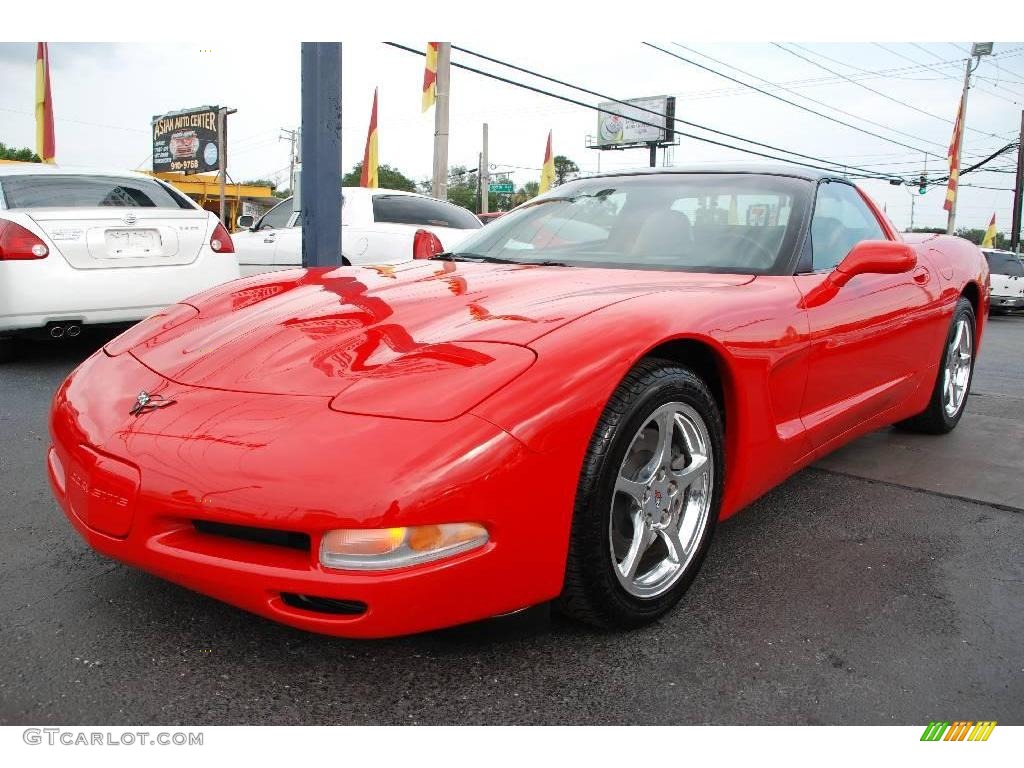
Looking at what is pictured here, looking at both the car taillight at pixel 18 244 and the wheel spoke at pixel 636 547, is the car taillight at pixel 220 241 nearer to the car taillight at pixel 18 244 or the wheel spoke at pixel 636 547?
the car taillight at pixel 18 244

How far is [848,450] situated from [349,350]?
8.82ft

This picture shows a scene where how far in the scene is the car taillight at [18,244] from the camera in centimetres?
481

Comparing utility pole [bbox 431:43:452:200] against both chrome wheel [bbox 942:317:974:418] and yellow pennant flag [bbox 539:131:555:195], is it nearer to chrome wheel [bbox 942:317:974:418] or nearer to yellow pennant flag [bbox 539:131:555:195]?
chrome wheel [bbox 942:317:974:418]

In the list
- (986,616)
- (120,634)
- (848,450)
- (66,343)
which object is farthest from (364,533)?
(66,343)

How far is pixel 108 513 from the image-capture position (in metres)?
1.76

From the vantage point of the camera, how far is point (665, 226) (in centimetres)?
291

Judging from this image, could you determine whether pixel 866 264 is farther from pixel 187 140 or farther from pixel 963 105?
pixel 187 140

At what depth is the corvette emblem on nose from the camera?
1877mm

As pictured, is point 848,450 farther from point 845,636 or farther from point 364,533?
point 364,533

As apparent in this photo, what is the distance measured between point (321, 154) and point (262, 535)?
17.0 ft

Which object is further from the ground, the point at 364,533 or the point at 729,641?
the point at 364,533

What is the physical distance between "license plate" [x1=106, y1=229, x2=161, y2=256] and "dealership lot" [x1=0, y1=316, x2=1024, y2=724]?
2.79m

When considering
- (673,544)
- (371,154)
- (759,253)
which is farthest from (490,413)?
(371,154)

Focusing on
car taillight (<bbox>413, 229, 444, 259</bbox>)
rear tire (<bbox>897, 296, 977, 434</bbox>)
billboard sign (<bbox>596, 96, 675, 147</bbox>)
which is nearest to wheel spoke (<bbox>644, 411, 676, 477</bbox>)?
car taillight (<bbox>413, 229, 444, 259</bbox>)
